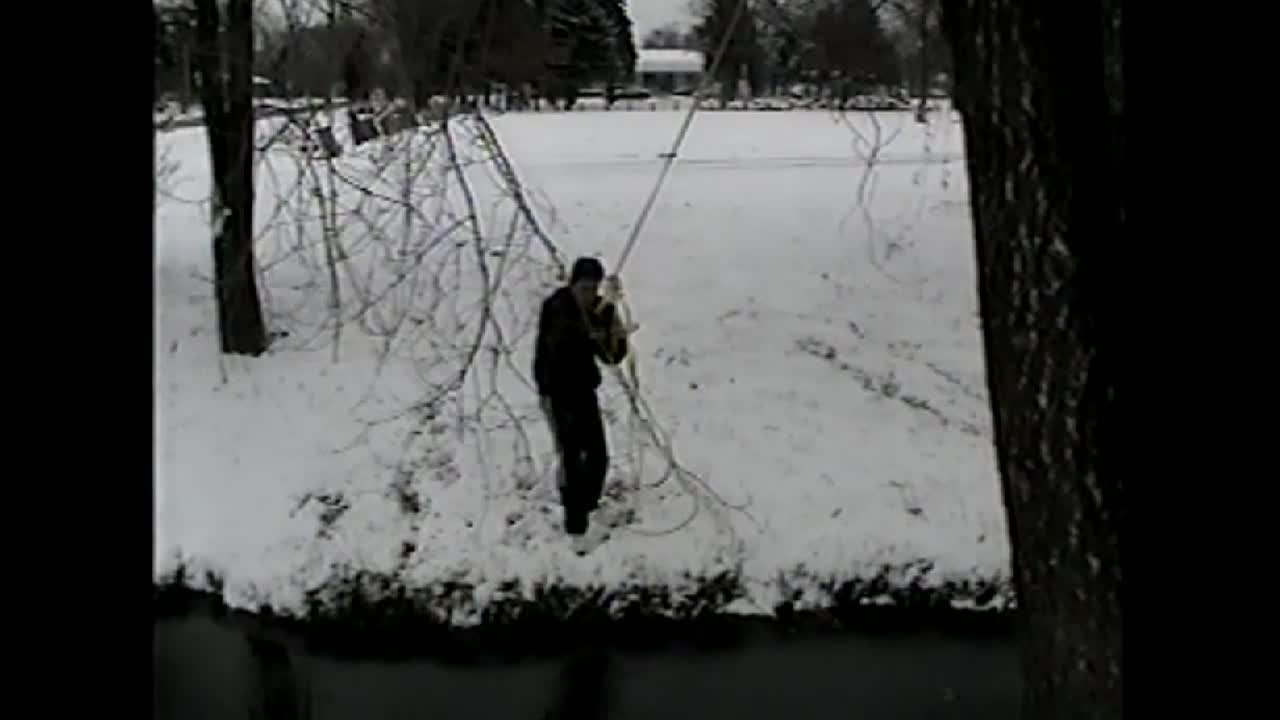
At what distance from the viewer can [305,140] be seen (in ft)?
28.1

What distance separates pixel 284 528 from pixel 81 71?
9960mm

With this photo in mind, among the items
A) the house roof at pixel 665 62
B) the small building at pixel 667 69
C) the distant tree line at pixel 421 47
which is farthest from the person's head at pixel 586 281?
the house roof at pixel 665 62

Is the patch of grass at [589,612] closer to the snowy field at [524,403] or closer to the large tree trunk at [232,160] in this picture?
the snowy field at [524,403]

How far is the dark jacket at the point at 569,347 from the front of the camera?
816 cm

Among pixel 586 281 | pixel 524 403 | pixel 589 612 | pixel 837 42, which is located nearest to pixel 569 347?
pixel 586 281

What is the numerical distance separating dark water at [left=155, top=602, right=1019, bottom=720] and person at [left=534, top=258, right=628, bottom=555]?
4.13 ft

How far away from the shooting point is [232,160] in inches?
477

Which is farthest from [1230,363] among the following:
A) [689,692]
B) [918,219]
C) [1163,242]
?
[918,219]

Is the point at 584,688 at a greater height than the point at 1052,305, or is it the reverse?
the point at 1052,305

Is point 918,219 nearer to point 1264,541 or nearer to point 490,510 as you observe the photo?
point 490,510

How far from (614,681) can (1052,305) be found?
7.35 meters

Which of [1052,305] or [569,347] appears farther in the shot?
[569,347]

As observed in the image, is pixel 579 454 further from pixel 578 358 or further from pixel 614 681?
pixel 614 681

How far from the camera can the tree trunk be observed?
1.64 meters
